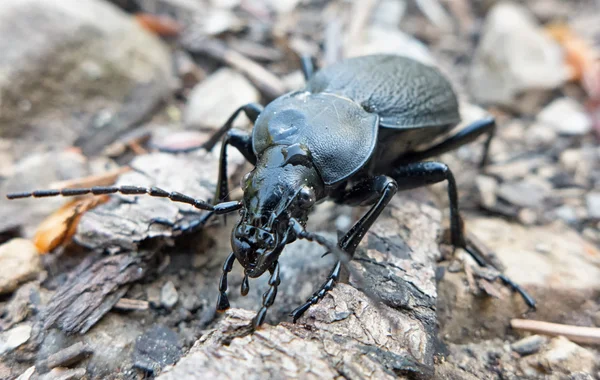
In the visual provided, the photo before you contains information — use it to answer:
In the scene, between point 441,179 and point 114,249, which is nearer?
point 114,249

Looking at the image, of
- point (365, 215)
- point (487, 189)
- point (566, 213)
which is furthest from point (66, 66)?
point (566, 213)

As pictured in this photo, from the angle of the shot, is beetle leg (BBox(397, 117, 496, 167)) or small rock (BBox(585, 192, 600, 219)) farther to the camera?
small rock (BBox(585, 192, 600, 219))

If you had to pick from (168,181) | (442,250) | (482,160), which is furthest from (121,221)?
(482,160)

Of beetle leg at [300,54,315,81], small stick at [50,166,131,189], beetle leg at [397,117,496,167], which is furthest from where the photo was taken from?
beetle leg at [300,54,315,81]

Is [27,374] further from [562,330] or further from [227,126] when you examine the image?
[562,330]

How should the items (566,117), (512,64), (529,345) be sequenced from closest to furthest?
(529,345) → (566,117) → (512,64)

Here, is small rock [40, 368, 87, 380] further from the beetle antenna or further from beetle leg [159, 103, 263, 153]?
beetle leg [159, 103, 263, 153]

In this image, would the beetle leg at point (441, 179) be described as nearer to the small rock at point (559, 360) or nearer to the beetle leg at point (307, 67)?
the small rock at point (559, 360)

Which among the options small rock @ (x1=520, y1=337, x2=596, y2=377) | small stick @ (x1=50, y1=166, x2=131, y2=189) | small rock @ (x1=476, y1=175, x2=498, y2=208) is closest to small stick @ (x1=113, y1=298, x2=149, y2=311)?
small stick @ (x1=50, y1=166, x2=131, y2=189)
